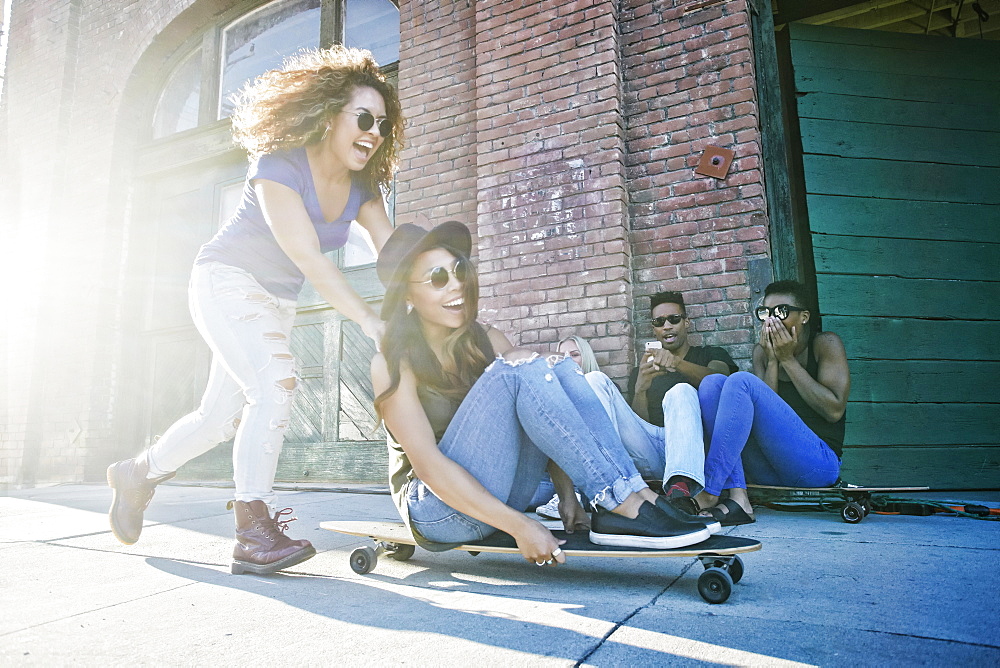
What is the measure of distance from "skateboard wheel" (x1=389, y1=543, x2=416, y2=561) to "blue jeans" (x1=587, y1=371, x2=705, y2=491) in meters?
0.92

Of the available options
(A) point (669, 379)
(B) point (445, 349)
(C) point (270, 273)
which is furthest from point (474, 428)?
(A) point (669, 379)

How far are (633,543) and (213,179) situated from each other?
5.90 m

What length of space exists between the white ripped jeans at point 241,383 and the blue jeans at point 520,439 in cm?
59

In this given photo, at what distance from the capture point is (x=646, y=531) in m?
1.68

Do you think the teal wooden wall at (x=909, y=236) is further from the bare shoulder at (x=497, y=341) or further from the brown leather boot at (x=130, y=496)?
the brown leather boot at (x=130, y=496)

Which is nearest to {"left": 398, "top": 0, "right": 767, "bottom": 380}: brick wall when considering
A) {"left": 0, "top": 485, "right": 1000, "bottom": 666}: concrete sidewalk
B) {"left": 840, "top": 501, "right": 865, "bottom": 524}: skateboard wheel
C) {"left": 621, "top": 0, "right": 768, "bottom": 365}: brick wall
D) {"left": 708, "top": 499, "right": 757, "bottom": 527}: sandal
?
{"left": 621, "top": 0, "right": 768, "bottom": 365}: brick wall

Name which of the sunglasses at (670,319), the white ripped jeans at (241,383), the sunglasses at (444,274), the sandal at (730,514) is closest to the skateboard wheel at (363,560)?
the white ripped jeans at (241,383)

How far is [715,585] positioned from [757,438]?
1.54 meters

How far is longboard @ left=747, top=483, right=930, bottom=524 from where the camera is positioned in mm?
2881

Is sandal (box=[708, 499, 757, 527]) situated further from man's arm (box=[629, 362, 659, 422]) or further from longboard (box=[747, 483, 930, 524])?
man's arm (box=[629, 362, 659, 422])

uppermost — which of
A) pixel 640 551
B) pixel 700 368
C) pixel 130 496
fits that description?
pixel 700 368

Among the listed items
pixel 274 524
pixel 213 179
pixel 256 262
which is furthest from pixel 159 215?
pixel 274 524

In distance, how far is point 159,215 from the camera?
6.45m

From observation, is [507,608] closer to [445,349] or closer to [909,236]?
[445,349]
